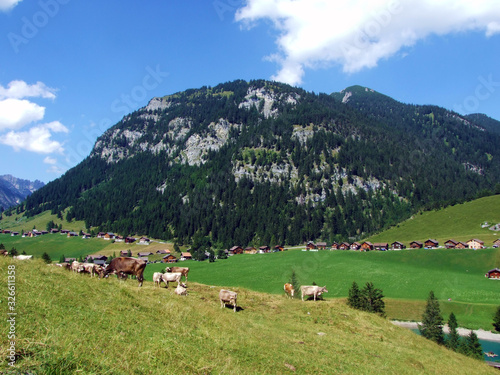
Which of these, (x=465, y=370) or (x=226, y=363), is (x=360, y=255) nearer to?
(x=465, y=370)

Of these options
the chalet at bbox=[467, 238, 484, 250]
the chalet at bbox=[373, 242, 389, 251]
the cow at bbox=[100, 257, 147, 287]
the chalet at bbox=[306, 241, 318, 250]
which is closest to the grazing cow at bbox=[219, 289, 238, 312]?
the cow at bbox=[100, 257, 147, 287]

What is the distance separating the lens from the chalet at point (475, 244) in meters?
122

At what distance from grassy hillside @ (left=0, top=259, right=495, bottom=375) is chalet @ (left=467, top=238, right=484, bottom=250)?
130 metres

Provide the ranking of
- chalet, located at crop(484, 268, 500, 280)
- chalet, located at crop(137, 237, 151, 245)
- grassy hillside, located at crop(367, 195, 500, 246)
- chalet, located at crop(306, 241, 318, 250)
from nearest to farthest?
chalet, located at crop(484, 268, 500, 280) < grassy hillside, located at crop(367, 195, 500, 246) < chalet, located at crop(306, 241, 318, 250) < chalet, located at crop(137, 237, 151, 245)

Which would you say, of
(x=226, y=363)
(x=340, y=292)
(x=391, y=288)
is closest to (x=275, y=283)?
(x=340, y=292)

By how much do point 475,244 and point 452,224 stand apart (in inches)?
1456

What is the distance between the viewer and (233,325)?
52.5 ft

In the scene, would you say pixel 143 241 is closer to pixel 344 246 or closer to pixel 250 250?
pixel 250 250

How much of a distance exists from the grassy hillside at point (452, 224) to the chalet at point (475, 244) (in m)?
4.86

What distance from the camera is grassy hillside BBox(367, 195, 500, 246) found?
14174 centimetres

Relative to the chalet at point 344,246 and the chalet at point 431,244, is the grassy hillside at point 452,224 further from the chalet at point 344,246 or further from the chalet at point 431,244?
the chalet at point 344,246

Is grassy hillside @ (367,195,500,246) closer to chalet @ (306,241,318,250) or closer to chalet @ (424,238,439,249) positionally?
chalet @ (424,238,439,249)

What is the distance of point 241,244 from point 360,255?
275 ft

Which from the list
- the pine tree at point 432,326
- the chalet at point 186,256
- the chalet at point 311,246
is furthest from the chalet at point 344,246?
the pine tree at point 432,326
